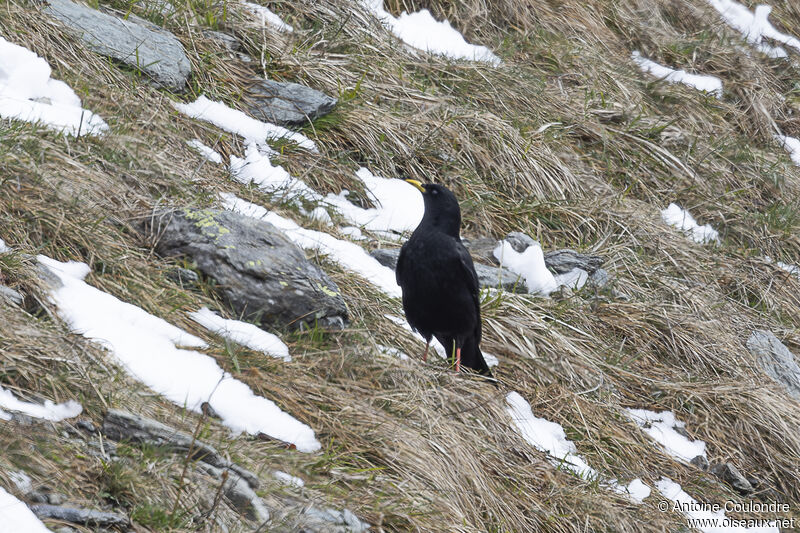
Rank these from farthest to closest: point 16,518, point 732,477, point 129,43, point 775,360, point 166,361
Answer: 1. point 775,360
2. point 129,43
3. point 732,477
4. point 166,361
5. point 16,518

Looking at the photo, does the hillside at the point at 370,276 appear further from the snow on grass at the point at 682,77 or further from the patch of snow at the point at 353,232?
the snow on grass at the point at 682,77

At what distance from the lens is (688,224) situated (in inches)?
259

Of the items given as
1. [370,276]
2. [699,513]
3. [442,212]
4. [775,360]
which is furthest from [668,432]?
[370,276]

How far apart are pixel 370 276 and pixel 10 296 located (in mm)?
2063

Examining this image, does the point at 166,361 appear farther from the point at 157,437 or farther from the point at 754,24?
the point at 754,24

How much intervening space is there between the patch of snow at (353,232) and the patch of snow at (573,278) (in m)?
1.31

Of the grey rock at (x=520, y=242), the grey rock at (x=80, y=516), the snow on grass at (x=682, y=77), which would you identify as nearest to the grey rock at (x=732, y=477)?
the grey rock at (x=520, y=242)

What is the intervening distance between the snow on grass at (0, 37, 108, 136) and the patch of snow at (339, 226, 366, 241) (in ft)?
4.92

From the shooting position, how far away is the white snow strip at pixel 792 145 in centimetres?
810

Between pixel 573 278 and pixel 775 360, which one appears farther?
pixel 775 360

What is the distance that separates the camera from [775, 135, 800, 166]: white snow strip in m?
8.10

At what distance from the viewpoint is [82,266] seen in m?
3.27

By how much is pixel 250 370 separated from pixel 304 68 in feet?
10.8

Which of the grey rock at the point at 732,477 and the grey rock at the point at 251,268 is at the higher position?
the grey rock at the point at 251,268
